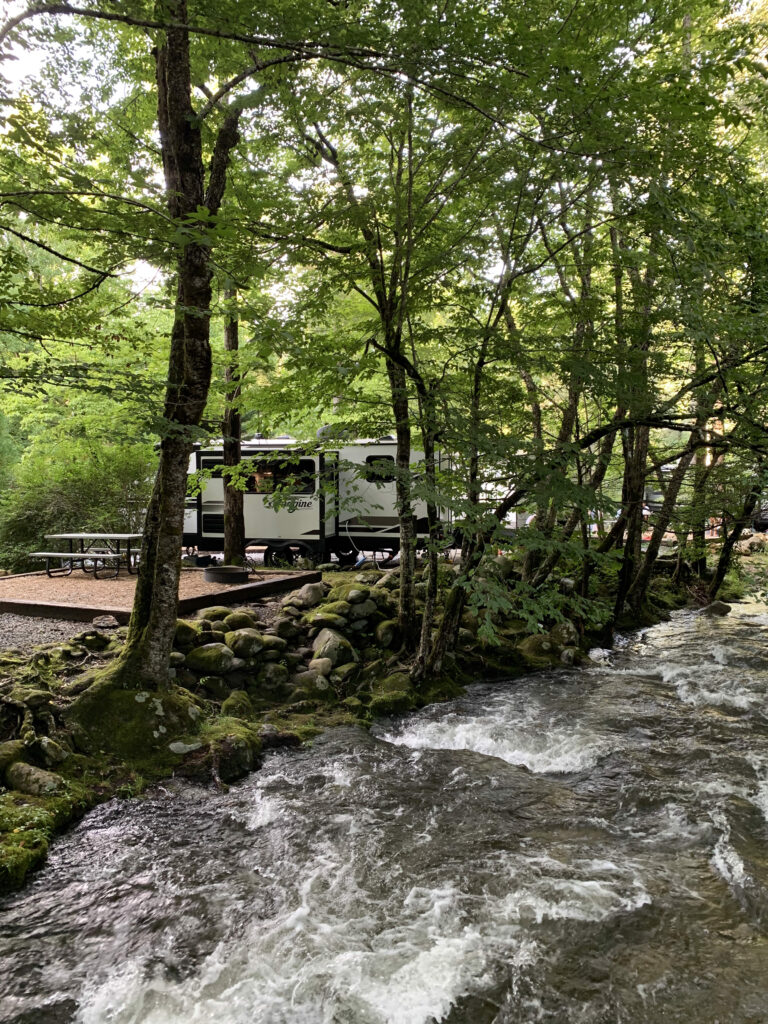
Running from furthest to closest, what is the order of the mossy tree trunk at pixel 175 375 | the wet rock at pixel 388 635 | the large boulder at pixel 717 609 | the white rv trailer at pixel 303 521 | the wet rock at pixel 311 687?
1. the white rv trailer at pixel 303 521
2. the large boulder at pixel 717 609
3. the wet rock at pixel 388 635
4. the wet rock at pixel 311 687
5. the mossy tree trunk at pixel 175 375

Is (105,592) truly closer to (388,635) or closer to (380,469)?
(388,635)

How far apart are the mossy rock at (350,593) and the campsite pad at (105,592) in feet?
4.11

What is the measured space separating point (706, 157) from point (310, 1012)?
6.73 m

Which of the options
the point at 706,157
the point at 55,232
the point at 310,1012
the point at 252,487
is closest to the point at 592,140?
the point at 706,157

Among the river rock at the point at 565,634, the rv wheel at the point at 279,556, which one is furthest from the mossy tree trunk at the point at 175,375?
the rv wheel at the point at 279,556

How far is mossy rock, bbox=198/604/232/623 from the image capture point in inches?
319

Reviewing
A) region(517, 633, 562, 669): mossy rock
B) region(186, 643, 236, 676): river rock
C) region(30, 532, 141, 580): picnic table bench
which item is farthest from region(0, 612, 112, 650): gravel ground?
region(517, 633, 562, 669): mossy rock

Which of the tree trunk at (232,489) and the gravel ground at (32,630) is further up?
the tree trunk at (232,489)

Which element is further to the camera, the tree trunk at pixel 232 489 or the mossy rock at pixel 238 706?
the tree trunk at pixel 232 489

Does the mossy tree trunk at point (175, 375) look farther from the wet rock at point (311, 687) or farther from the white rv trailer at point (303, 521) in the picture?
the white rv trailer at point (303, 521)

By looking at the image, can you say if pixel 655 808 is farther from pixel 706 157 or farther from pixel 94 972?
pixel 706 157

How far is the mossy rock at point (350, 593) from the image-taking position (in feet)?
28.2

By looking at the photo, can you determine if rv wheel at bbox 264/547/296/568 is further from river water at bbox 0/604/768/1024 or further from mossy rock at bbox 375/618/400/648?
river water at bbox 0/604/768/1024

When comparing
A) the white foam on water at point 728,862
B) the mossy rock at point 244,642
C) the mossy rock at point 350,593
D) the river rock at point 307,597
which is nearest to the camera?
the white foam on water at point 728,862
